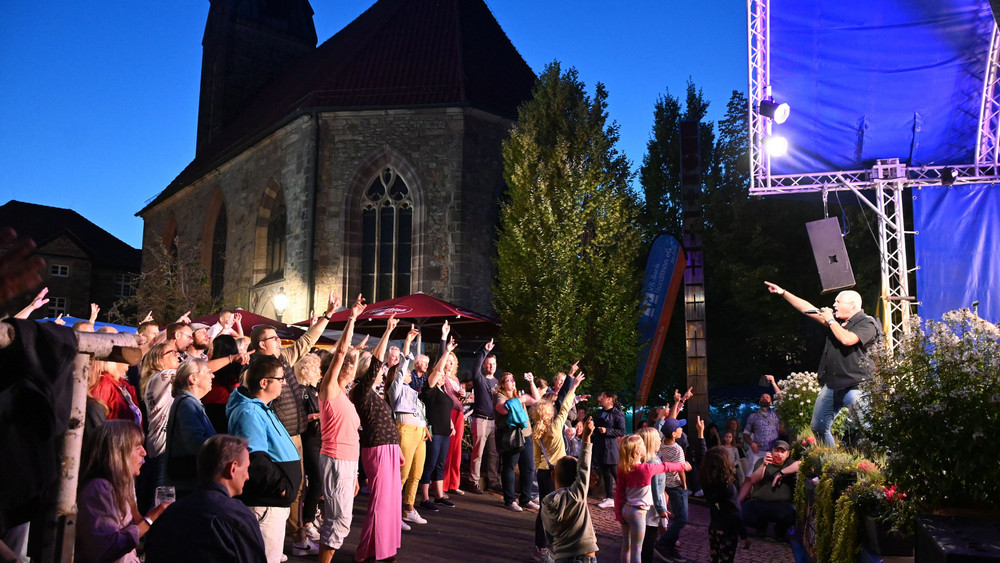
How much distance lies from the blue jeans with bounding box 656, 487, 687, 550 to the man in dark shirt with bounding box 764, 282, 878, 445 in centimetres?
172

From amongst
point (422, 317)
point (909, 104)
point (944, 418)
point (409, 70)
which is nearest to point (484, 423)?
point (422, 317)

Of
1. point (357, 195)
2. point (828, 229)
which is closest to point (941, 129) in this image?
point (828, 229)

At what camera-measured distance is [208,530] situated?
3.32m

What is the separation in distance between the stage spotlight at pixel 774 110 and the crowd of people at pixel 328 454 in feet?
16.2

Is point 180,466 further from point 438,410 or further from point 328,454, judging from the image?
point 438,410

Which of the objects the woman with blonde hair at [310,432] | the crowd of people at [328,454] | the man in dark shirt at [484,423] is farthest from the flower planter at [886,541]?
the man in dark shirt at [484,423]

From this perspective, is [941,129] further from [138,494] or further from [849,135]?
[138,494]

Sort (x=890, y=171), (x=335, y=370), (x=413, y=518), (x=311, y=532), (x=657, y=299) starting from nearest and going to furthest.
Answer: (x=335, y=370)
(x=311, y=532)
(x=413, y=518)
(x=890, y=171)
(x=657, y=299)

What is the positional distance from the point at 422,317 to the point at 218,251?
18516mm

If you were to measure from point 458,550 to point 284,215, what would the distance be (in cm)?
1958

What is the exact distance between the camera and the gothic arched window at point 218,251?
1166 inches

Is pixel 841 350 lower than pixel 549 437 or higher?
higher

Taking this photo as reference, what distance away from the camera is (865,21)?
13.1m

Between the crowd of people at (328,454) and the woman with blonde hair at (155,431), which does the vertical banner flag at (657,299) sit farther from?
the woman with blonde hair at (155,431)
